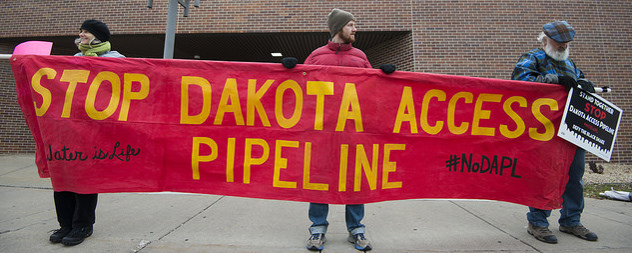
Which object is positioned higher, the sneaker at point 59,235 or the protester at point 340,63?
the protester at point 340,63

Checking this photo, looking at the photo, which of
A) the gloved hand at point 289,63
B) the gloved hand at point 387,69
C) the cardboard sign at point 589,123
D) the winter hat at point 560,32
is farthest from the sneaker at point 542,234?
the gloved hand at point 289,63

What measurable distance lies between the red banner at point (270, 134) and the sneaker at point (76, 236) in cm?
32

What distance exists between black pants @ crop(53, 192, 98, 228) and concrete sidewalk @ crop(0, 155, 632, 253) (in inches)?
6.5

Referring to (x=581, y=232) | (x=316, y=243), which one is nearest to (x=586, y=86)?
(x=581, y=232)

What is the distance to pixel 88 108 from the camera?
8.48 ft

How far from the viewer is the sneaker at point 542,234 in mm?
2639

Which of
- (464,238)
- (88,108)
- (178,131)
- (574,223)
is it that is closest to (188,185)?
(178,131)

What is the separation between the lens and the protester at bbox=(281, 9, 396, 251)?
8.13ft

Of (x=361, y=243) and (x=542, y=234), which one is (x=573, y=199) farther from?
(x=361, y=243)

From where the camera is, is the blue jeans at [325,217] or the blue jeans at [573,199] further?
the blue jeans at [573,199]

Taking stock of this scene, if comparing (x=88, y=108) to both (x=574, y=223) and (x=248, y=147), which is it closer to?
(x=248, y=147)

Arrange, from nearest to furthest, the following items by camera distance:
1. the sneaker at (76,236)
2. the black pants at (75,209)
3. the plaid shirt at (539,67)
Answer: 1. the sneaker at (76,236)
2. the black pants at (75,209)
3. the plaid shirt at (539,67)

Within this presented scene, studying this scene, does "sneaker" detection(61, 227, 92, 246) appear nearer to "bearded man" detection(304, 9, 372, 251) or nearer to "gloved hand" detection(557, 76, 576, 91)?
"bearded man" detection(304, 9, 372, 251)

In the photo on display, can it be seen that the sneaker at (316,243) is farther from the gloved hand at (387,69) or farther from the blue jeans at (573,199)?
the blue jeans at (573,199)
